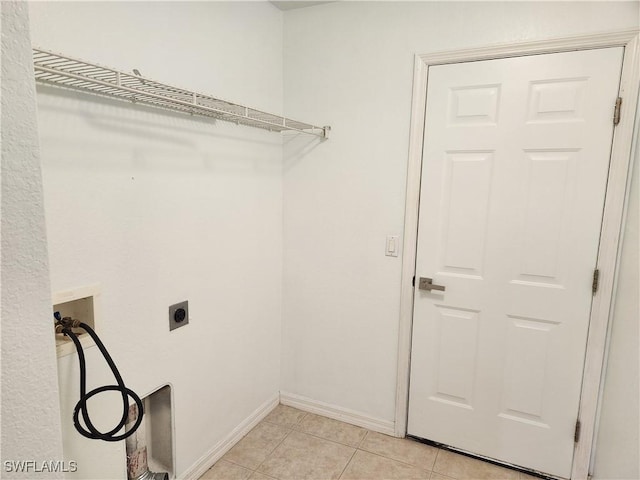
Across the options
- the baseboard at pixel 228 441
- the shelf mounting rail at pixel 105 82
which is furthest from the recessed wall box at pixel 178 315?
the shelf mounting rail at pixel 105 82

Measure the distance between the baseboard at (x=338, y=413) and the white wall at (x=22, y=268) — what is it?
2088mm

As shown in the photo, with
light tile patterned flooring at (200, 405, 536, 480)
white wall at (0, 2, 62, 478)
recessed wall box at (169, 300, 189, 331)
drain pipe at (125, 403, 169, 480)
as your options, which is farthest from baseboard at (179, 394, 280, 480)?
white wall at (0, 2, 62, 478)

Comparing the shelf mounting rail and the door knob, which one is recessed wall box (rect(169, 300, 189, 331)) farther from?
the door knob

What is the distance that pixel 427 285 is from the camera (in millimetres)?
2074

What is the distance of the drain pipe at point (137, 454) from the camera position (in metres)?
1.60

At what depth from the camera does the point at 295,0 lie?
2119mm

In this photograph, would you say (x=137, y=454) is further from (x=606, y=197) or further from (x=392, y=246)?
(x=606, y=197)

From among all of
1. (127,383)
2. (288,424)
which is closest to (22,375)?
(127,383)

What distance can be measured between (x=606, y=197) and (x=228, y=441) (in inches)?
87.7

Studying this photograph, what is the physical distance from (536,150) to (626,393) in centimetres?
109

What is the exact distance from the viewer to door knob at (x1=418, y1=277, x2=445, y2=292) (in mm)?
2049

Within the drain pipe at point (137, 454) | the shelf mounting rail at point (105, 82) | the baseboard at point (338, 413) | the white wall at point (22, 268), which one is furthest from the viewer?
the baseboard at point (338, 413)

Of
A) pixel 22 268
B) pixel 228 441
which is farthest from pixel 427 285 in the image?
pixel 22 268

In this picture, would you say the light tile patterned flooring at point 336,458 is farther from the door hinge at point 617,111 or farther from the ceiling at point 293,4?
the ceiling at point 293,4
